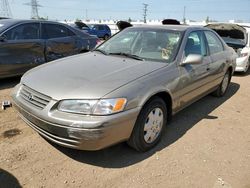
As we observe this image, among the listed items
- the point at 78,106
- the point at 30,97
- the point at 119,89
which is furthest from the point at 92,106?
the point at 30,97

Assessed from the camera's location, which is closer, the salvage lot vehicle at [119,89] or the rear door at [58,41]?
the salvage lot vehicle at [119,89]

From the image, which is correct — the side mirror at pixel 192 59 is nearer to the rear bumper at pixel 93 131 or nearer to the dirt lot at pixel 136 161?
the dirt lot at pixel 136 161

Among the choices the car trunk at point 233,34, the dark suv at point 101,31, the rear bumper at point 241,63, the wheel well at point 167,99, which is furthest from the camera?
the dark suv at point 101,31

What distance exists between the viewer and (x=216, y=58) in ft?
16.1

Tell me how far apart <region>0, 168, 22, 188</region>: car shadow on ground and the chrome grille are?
779 mm

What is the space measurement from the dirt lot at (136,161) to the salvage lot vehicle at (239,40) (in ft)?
14.8

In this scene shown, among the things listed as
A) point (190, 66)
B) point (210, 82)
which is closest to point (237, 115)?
point (210, 82)

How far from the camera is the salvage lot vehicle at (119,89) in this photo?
8.78 feet

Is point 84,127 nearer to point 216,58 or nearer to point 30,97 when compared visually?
point 30,97

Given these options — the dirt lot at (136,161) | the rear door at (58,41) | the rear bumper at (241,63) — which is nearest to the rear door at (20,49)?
the rear door at (58,41)

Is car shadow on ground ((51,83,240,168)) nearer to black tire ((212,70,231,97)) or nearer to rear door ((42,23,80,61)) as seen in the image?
black tire ((212,70,231,97))

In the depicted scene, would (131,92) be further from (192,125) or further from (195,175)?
(192,125)

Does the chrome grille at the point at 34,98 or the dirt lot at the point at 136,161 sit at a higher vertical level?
the chrome grille at the point at 34,98

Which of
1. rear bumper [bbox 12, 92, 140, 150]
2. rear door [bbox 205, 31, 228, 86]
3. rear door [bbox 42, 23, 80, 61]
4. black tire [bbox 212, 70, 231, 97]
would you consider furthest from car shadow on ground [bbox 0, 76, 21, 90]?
black tire [bbox 212, 70, 231, 97]
